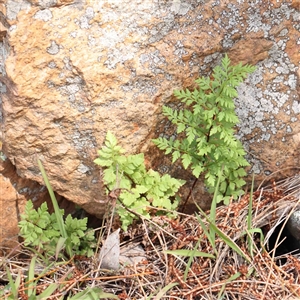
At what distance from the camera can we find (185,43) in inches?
96.7

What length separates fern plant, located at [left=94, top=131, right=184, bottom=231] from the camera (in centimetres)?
237

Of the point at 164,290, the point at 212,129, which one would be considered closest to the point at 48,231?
the point at 164,290

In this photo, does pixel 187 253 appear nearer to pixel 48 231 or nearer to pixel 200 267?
pixel 200 267

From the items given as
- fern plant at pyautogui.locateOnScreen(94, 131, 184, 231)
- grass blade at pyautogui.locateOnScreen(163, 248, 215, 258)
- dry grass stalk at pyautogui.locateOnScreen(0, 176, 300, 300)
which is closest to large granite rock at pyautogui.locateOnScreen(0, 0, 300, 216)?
fern plant at pyautogui.locateOnScreen(94, 131, 184, 231)

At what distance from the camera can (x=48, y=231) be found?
2436 mm

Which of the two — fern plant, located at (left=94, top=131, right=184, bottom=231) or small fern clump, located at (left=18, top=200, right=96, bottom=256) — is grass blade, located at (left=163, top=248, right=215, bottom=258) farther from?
small fern clump, located at (left=18, top=200, right=96, bottom=256)

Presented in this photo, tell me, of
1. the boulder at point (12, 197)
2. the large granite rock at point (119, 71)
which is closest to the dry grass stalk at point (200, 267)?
the boulder at point (12, 197)

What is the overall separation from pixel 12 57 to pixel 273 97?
1363 mm

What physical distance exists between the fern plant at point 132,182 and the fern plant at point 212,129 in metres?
0.16

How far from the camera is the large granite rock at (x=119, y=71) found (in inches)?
92.4

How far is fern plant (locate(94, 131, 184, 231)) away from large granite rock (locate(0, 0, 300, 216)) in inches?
4.0

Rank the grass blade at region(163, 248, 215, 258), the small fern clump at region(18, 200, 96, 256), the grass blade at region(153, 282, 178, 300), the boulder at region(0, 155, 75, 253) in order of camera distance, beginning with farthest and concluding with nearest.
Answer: the boulder at region(0, 155, 75, 253) < the small fern clump at region(18, 200, 96, 256) < the grass blade at region(163, 248, 215, 258) < the grass blade at region(153, 282, 178, 300)

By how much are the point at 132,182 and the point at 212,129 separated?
519mm

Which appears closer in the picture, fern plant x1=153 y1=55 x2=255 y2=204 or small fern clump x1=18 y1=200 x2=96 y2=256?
fern plant x1=153 y1=55 x2=255 y2=204
